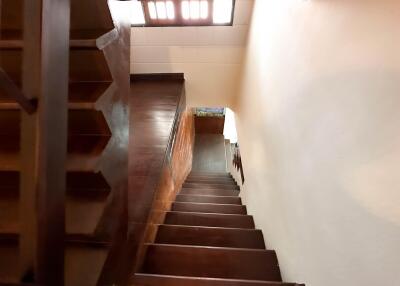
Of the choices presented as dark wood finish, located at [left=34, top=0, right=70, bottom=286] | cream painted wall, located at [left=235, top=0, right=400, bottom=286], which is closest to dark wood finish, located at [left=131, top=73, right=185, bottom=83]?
cream painted wall, located at [left=235, top=0, right=400, bottom=286]

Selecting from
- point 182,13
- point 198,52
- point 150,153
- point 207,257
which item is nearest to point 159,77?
point 198,52

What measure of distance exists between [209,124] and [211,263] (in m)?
7.02

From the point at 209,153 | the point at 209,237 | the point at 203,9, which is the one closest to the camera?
the point at 209,237

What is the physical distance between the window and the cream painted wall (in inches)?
76.1

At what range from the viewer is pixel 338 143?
1016mm

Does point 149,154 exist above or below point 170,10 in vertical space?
below

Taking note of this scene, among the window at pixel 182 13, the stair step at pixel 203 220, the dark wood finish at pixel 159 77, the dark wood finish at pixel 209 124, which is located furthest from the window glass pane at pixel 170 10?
the dark wood finish at pixel 209 124

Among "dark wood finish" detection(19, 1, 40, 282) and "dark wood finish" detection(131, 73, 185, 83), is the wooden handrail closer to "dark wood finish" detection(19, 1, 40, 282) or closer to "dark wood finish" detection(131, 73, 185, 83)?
"dark wood finish" detection(19, 1, 40, 282)

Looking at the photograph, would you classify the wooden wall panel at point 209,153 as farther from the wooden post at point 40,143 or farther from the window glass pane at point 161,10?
the wooden post at point 40,143

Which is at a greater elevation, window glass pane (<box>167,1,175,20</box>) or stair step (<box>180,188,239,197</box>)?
window glass pane (<box>167,1,175,20</box>)

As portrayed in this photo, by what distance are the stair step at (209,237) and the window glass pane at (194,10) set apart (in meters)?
2.68

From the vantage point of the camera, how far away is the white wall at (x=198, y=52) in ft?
12.6

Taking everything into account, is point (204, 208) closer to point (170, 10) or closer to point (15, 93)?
point (170, 10)

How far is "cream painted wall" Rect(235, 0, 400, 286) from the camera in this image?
0.74m
